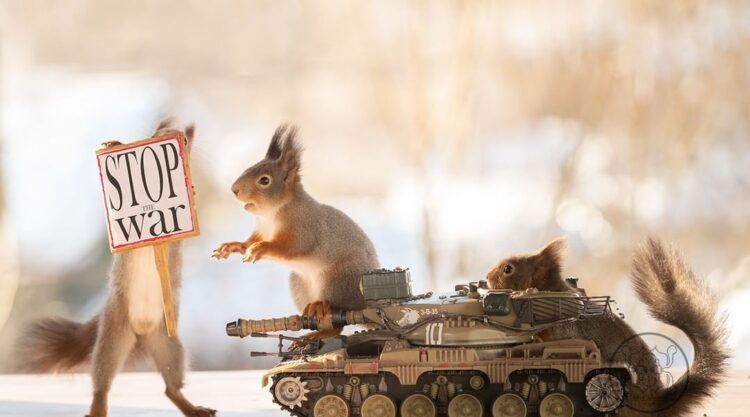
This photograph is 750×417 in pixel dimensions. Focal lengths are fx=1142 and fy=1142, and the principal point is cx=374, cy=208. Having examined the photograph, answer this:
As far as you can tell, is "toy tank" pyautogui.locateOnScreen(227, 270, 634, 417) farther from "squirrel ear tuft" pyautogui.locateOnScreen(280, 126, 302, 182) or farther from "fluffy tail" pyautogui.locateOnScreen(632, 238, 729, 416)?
"squirrel ear tuft" pyautogui.locateOnScreen(280, 126, 302, 182)

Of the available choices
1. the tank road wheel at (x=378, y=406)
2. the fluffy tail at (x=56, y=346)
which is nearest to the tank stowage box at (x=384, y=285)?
the tank road wheel at (x=378, y=406)

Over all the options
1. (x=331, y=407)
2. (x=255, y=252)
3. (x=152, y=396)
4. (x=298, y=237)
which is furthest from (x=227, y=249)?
(x=152, y=396)

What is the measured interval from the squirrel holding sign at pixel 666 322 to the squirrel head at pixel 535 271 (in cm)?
2

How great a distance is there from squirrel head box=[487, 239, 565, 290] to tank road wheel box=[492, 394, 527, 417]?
49 centimetres

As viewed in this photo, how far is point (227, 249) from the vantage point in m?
3.30

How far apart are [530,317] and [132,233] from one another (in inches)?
45.3

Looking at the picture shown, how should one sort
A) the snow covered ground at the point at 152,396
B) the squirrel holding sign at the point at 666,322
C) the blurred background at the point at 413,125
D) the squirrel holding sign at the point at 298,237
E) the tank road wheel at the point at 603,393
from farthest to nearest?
the blurred background at the point at 413,125 → the snow covered ground at the point at 152,396 → the squirrel holding sign at the point at 298,237 → the squirrel holding sign at the point at 666,322 → the tank road wheel at the point at 603,393

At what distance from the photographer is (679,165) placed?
585cm

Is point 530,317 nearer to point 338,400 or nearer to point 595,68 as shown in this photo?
point 338,400

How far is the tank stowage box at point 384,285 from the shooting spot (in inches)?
123

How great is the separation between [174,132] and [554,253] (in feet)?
3.82

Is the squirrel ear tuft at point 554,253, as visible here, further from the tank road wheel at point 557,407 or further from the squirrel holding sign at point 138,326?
the squirrel holding sign at point 138,326

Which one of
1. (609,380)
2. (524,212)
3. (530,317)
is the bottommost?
(609,380)

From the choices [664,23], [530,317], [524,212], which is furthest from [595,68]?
[530,317]
